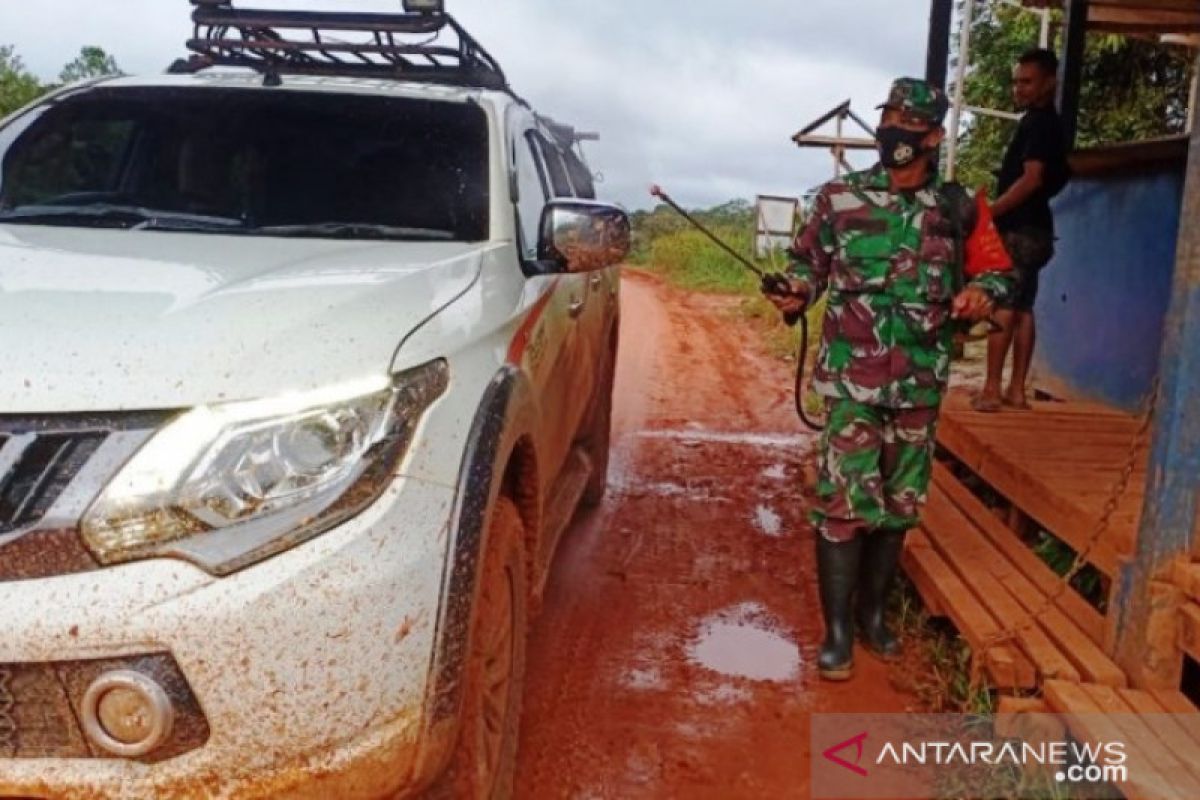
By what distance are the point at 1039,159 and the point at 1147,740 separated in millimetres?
3408

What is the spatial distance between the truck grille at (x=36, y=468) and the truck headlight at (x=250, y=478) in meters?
0.07

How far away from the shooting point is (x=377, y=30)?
376cm

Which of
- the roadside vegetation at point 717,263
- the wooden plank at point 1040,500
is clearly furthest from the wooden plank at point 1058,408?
the roadside vegetation at point 717,263

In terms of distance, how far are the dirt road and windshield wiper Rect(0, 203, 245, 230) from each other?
1.74m

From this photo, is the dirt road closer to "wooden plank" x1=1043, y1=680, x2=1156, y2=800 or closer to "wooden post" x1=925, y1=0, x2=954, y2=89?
"wooden plank" x1=1043, y1=680, x2=1156, y2=800

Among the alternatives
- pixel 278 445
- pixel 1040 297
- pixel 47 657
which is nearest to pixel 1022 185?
pixel 1040 297

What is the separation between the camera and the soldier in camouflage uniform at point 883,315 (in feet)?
10.9

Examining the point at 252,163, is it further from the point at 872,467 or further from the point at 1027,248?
the point at 1027,248

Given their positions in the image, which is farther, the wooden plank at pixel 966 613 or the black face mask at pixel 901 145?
the black face mask at pixel 901 145

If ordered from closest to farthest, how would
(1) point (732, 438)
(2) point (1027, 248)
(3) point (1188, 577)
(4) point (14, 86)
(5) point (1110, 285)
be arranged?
(3) point (1188, 577) < (2) point (1027, 248) < (5) point (1110, 285) < (1) point (732, 438) < (4) point (14, 86)

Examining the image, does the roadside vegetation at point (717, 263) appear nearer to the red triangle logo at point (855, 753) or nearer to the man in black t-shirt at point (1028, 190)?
the man in black t-shirt at point (1028, 190)

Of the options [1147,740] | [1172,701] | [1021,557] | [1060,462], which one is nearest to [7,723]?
[1147,740]

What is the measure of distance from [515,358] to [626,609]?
6.04 ft

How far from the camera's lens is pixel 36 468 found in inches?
68.9
